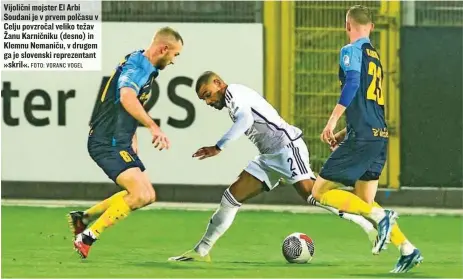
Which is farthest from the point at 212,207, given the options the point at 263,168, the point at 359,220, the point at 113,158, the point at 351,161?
the point at 351,161

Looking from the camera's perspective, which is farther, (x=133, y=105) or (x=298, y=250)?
(x=298, y=250)

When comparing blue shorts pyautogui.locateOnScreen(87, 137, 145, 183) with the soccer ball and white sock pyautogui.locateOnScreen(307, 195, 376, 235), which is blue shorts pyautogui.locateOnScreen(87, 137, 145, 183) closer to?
the soccer ball

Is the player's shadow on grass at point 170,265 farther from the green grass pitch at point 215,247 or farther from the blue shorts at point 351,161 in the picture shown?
the blue shorts at point 351,161

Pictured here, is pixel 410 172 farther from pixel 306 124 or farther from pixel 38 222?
pixel 38 222

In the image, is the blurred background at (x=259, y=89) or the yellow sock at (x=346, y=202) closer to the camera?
the yellow sock at (x=346, y=202)

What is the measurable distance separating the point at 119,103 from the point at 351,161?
2297mm

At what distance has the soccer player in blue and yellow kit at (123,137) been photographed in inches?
502

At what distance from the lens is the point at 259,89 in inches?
760

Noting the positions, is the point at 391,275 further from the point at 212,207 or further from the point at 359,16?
the point at 212,207

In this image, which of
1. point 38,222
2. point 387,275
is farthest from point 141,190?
point 38,222

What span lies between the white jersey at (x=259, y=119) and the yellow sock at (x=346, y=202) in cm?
85

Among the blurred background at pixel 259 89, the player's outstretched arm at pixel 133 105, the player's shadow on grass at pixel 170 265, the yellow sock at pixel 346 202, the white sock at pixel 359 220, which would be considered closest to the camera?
the yellow sock at pixel 346 202

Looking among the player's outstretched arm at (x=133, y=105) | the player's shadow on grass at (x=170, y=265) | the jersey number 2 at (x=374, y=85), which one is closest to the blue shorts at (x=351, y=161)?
the jersey number 2 at (x=374, y=85)

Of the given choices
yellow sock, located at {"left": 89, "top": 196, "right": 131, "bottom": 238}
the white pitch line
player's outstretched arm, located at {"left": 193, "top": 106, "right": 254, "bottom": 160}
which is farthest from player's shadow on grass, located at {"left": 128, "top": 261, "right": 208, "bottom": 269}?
the white pitch line
